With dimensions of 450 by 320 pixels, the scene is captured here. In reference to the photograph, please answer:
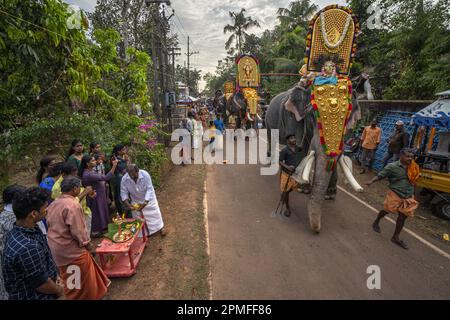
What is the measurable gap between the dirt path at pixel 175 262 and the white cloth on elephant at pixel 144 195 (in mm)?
275

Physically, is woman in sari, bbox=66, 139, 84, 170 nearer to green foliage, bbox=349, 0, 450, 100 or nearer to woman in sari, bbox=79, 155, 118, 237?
woman in sari, bbox=79, 155, 118, 237

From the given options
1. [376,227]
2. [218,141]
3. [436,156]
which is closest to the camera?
[376,227]

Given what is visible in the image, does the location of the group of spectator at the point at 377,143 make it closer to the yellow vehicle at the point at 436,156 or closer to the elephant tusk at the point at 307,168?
the yellow vehicle at the point at 436,156

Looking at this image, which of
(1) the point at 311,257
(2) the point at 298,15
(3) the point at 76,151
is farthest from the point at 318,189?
(2) the point at 298,15

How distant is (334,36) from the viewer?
534 cm

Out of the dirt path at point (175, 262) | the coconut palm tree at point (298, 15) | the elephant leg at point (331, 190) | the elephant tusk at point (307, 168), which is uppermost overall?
the coconut palm tree at point (298, 15)

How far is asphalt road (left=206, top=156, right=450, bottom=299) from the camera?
325 centimetres

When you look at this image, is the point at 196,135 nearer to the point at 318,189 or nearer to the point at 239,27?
the point at 318,189

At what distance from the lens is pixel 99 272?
10.5ft

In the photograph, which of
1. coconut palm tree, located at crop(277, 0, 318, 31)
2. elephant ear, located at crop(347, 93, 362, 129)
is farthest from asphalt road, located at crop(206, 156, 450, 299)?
coconut palm tree, located at crop(277, 0, 318, 31)

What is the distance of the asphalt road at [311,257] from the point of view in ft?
10.6

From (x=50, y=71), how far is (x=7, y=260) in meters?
3.13

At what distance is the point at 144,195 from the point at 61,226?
5.72 feet

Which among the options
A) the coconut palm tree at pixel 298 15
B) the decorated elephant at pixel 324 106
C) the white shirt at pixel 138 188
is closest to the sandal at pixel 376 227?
the decorated elephant at pixel 324 106
